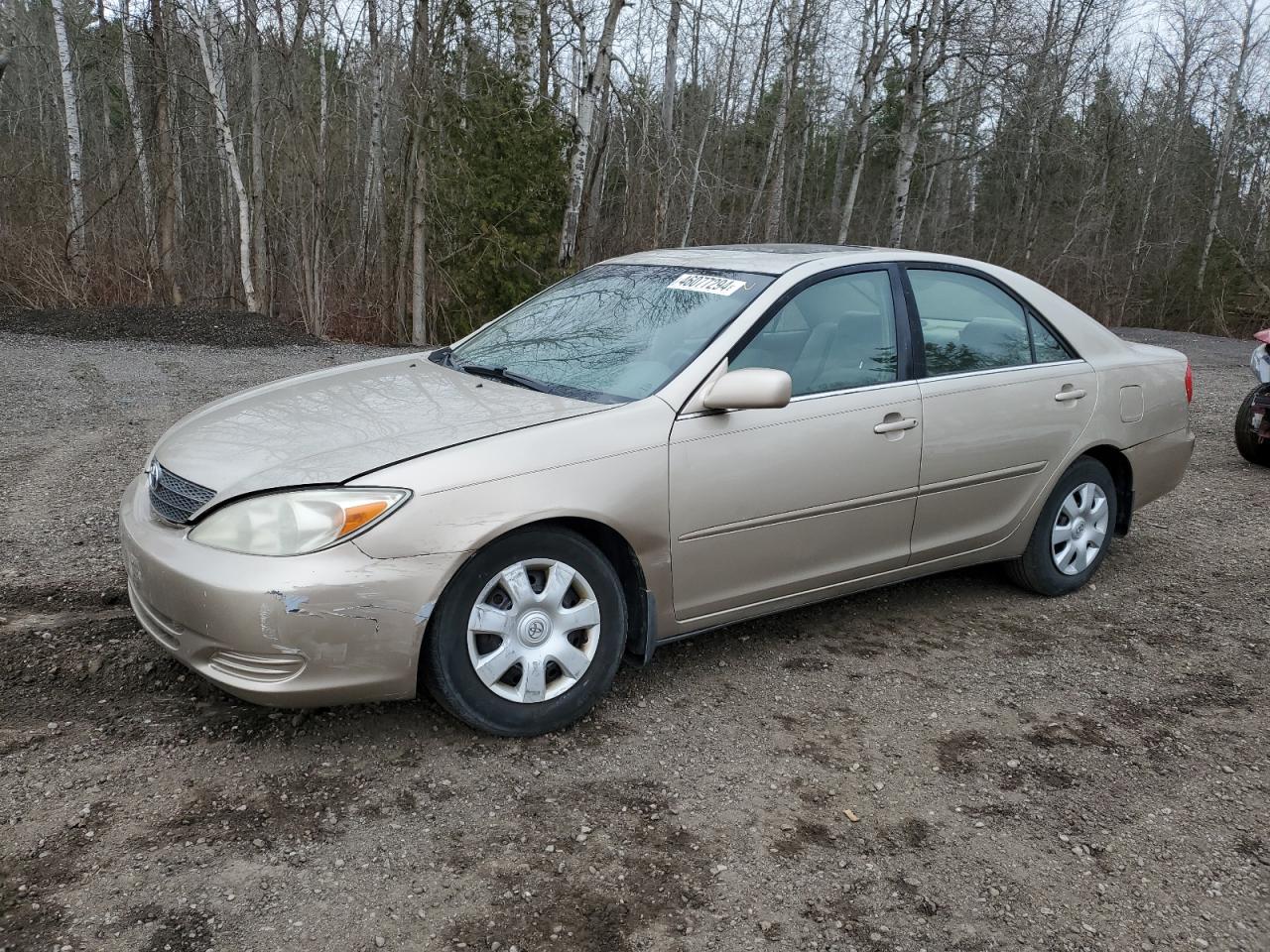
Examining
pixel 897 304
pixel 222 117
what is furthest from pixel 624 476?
pixel 222 117

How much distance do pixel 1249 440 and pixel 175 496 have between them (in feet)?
25.6

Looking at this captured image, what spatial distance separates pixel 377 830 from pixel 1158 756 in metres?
2.56

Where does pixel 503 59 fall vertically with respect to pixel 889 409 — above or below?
above

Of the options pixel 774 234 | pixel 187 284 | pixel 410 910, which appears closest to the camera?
pixel 410 910

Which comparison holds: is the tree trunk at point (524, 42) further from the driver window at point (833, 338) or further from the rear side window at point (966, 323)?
the driver window at point (833, 338)

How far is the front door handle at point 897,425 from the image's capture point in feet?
12.9

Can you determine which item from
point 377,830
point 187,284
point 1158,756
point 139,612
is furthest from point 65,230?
point 1158,756

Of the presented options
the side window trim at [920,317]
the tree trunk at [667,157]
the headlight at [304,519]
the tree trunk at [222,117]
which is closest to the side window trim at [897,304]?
the side window trim at [920,317]

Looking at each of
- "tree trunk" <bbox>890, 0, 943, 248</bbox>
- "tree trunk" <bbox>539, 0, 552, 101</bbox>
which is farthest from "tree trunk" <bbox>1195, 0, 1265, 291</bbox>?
"tree trunk" <bbox>539, 0, 552, 101</bbox>

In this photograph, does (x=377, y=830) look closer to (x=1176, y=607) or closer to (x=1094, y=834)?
(x=1094, y=834)

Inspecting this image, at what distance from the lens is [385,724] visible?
336 cm

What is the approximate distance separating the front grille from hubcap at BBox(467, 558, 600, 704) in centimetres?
91

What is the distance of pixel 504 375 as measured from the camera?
12.8 feet

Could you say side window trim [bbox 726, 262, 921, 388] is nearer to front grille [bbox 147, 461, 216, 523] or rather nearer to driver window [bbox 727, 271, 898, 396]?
driver window [bbox 727, 271, 898, 396]
